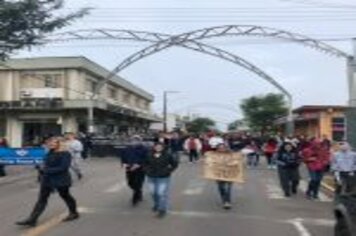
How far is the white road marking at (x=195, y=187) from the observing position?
86.9 feet

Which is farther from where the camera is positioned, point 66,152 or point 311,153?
point 311,153

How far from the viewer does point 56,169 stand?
58.3 feet

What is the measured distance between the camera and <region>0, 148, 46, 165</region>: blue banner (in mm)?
33375

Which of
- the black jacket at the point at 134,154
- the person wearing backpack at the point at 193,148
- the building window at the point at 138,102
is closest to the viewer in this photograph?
the black jacket at the point at 134,154

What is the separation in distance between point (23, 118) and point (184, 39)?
20203 mm

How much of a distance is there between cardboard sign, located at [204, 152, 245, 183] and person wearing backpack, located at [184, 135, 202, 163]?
24.4 m

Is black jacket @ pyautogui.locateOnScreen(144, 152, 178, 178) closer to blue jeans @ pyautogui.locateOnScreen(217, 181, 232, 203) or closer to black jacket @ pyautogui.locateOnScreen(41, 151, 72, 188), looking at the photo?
blue jeans @ pyautogui.locateOnScreen(217, 181, 232, 203)

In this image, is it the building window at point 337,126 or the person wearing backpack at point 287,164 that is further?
the building window at point 337,126

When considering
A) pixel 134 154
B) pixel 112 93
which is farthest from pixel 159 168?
pixel 112 93

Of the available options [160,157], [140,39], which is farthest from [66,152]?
[140,39]

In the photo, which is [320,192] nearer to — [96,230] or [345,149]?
[345,149]

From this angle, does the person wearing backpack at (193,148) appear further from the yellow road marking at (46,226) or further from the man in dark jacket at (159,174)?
the yellow road marking at (46,226)

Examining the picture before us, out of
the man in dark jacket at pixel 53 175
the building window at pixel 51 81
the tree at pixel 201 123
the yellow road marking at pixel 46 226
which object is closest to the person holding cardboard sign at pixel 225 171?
the yellow road marking at pixel 46 226

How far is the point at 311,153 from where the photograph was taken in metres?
25.2
